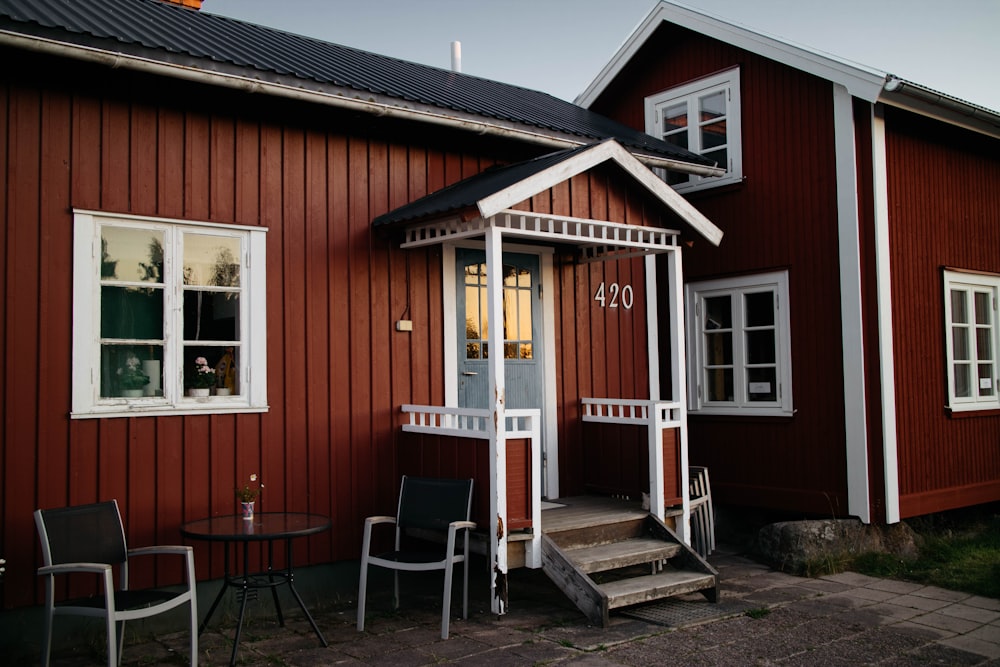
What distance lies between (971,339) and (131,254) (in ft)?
27.5

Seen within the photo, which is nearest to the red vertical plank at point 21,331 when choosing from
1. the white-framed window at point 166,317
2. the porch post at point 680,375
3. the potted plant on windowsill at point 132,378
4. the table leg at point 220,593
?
the white-framed window at point 166,317

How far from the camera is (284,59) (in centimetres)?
716

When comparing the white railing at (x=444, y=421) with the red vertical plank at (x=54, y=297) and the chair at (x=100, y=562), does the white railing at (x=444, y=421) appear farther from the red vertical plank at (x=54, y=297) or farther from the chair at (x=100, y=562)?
the red vertical plank at (x=54, y=297)

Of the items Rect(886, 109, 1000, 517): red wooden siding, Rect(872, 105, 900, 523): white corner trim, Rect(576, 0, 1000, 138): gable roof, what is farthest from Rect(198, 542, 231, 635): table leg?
Rect(576, 0, 1000, 138): gable roof

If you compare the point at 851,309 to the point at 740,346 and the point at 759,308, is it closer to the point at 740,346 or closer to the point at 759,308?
the point at 759,308

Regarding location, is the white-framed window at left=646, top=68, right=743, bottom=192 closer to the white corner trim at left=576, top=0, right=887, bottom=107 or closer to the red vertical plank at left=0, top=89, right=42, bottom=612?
the white corner trim at left=576, top=0, right=887, bottom=107

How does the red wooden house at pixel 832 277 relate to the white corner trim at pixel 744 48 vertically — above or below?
below

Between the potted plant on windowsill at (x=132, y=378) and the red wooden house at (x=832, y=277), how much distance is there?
5.95 m

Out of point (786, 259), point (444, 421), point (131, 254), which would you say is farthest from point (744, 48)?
point (131, 254)

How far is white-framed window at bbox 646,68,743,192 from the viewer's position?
31.8 feet

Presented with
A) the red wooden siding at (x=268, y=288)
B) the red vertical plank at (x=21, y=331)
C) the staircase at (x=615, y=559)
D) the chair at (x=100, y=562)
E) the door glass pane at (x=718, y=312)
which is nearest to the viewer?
the chair at (x=100, y=562)

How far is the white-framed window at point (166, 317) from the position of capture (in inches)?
225

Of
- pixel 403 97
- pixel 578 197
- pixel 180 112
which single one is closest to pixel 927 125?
pixel 578 197

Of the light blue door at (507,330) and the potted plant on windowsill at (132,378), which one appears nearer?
the potted plant on windowsill at (132,378)
